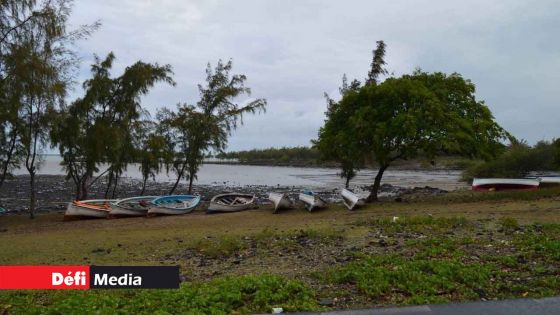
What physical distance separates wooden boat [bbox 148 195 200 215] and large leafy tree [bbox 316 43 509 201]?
679cm

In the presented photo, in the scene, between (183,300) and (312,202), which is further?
(312,202)

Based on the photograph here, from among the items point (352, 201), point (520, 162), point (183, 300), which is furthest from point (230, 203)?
point (520, 162)

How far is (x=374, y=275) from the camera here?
20.0 feet

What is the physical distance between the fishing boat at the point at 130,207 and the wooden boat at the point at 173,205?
1.37ft

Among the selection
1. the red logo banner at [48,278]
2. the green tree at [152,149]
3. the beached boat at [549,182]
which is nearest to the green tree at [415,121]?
the beached boat at [549,182]

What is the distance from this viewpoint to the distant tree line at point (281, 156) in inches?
5266

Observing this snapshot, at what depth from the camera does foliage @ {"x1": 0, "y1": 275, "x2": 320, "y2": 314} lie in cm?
503

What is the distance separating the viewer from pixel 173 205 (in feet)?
73.1

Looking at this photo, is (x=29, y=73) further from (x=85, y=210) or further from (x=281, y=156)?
(x=281, y=156)

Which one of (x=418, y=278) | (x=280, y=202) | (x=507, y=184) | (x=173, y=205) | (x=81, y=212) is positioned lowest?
(x=81, y=212)

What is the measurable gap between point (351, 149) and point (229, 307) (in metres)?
16.1

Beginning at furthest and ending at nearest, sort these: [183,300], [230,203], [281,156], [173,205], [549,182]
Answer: [281,156] → [549,182] → [230,203] → [173,205] → [183,300]

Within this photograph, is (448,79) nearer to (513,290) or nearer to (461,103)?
(461,103)

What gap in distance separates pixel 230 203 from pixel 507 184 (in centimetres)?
1395
